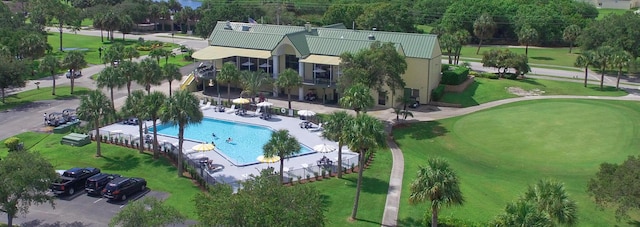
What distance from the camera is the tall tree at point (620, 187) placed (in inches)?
1368

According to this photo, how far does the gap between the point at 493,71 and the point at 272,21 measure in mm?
54992

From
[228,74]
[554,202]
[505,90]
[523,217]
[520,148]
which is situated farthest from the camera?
[505,90]

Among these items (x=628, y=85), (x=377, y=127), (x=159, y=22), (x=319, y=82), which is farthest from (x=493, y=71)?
(x=159, y=22)

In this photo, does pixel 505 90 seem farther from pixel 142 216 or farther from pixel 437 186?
pixel 142 216

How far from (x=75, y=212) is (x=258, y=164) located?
15975mm

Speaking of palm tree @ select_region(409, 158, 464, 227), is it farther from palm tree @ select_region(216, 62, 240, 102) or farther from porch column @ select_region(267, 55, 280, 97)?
porch column @ select_region(267, 55, 280, 97)

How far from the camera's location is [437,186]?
1249 inches

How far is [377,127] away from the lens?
1588 inches

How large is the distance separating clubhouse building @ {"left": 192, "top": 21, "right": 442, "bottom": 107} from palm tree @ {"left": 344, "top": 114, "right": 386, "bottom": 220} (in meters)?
28.9

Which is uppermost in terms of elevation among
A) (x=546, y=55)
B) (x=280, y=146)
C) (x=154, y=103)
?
(x=546, y=55)

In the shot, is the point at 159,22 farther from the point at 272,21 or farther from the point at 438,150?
the point at 438,150

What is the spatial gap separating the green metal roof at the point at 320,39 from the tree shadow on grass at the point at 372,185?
90.3 feet

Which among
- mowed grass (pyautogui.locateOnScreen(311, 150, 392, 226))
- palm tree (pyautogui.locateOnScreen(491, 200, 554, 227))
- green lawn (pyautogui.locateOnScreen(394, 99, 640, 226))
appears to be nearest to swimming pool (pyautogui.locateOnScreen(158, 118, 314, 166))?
mowed grass (pyautogui.locateOnScreen(311, 150, 392, 226))

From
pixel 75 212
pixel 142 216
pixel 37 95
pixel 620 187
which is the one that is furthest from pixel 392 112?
pixel 142 216
